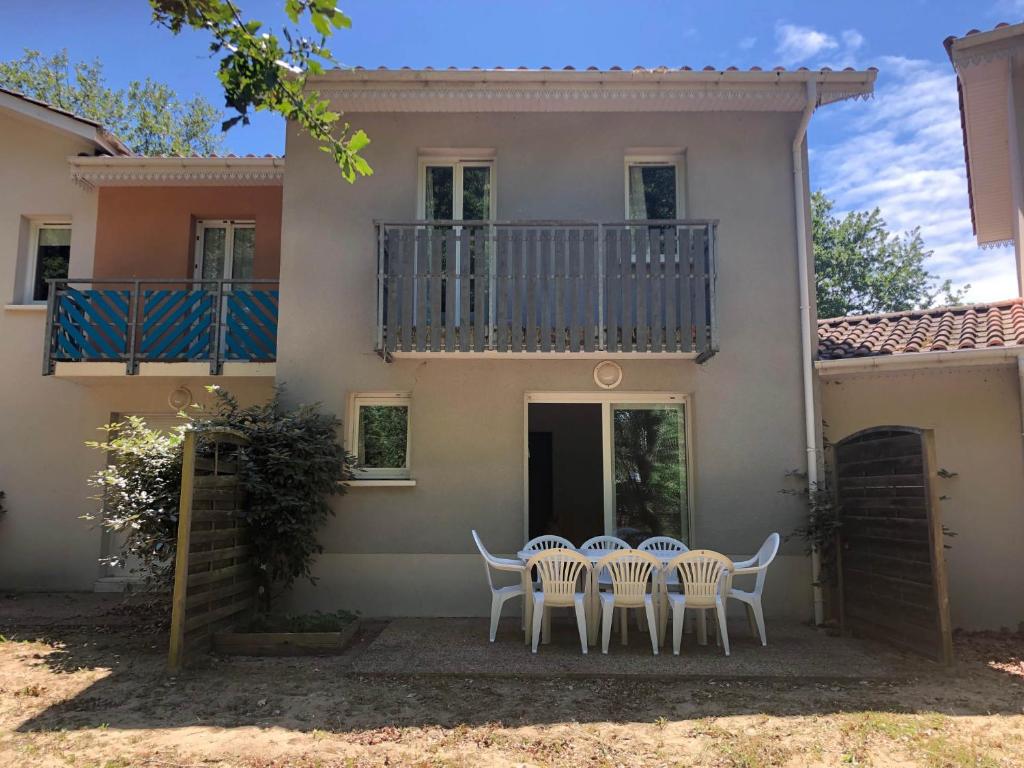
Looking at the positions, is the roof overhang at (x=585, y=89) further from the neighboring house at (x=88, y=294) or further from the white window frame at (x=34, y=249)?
the white window frame at (x=34, y=249)

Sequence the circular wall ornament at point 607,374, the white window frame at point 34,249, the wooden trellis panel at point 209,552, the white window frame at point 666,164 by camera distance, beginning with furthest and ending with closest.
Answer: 1. the white window frame at point 34,249
2. the white window frame at point 666,164
3. the circular wall ornament at point 607,374
4. the wooden trellis panel at point 209,552

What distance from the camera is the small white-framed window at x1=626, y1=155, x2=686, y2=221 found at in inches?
348

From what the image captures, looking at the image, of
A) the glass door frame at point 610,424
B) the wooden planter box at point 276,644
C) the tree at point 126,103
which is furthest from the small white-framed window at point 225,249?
the tree at point 126,103

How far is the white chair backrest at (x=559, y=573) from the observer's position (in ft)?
20.8

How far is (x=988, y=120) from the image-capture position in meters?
10.7

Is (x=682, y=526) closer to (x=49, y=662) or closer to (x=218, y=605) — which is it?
(x=218, y=605)

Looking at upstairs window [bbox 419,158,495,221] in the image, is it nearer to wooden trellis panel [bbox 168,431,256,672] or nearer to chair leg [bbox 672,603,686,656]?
wooden trellis panel [bbox 168,431,256,672]

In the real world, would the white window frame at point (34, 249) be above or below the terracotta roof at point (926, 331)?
above

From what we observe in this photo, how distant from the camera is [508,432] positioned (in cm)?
827

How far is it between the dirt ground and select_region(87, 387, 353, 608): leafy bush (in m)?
1.16

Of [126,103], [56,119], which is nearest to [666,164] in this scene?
[56,119]

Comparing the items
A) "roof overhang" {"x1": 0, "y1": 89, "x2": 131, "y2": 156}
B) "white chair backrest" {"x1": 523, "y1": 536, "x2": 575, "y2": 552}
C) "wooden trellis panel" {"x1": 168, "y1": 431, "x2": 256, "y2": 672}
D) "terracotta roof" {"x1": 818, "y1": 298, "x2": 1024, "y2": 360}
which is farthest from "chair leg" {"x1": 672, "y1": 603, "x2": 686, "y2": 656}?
"roof overhang" {"x1": 0, "y1": 89, "x2": 131, "y2": 156}

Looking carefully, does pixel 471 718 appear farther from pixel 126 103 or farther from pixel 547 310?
pixel 126 103

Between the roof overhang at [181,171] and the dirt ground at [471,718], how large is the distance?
6.46 metres
